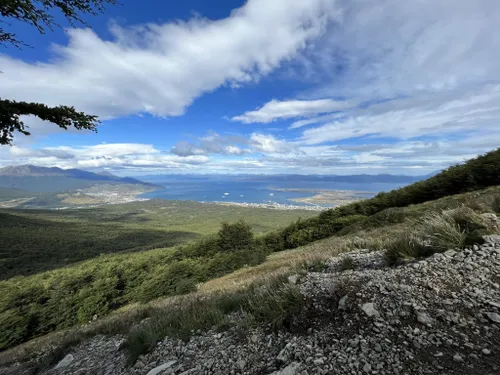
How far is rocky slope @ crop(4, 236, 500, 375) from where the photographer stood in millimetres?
2559

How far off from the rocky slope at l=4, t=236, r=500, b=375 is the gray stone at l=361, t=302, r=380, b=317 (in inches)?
0.5

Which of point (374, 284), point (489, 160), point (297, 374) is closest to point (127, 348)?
point (297, 374)

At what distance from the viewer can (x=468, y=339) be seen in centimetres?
262

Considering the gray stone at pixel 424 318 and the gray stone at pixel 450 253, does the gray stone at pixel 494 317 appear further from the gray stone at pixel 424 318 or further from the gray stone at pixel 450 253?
the gray stone at pixel 450 253

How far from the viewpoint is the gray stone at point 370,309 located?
3.26 metres

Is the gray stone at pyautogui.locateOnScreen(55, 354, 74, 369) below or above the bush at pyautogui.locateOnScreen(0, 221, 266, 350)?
above

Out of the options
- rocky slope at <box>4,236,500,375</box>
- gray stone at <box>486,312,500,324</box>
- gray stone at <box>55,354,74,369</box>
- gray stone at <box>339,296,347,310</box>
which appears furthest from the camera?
gray stone at <box>55,354,74,369</box>

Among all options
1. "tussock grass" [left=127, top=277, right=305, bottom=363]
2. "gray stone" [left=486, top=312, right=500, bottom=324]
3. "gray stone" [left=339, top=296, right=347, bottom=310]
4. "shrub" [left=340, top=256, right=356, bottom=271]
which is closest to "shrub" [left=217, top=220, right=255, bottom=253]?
"shrub" [left=340, top=256, right=356, bottom=271]

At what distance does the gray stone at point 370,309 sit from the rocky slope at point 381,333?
1 cm

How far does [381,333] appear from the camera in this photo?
2.94 metres

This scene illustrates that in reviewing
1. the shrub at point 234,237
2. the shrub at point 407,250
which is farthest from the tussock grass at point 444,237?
the shrub at point 234,237

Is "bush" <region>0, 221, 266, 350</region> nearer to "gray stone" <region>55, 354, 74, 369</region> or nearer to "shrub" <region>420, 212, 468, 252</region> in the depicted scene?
"gray stone" <region>55, 354, 74, 369</region>

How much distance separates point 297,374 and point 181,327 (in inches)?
120

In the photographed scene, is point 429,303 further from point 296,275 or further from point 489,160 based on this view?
point 489,160
